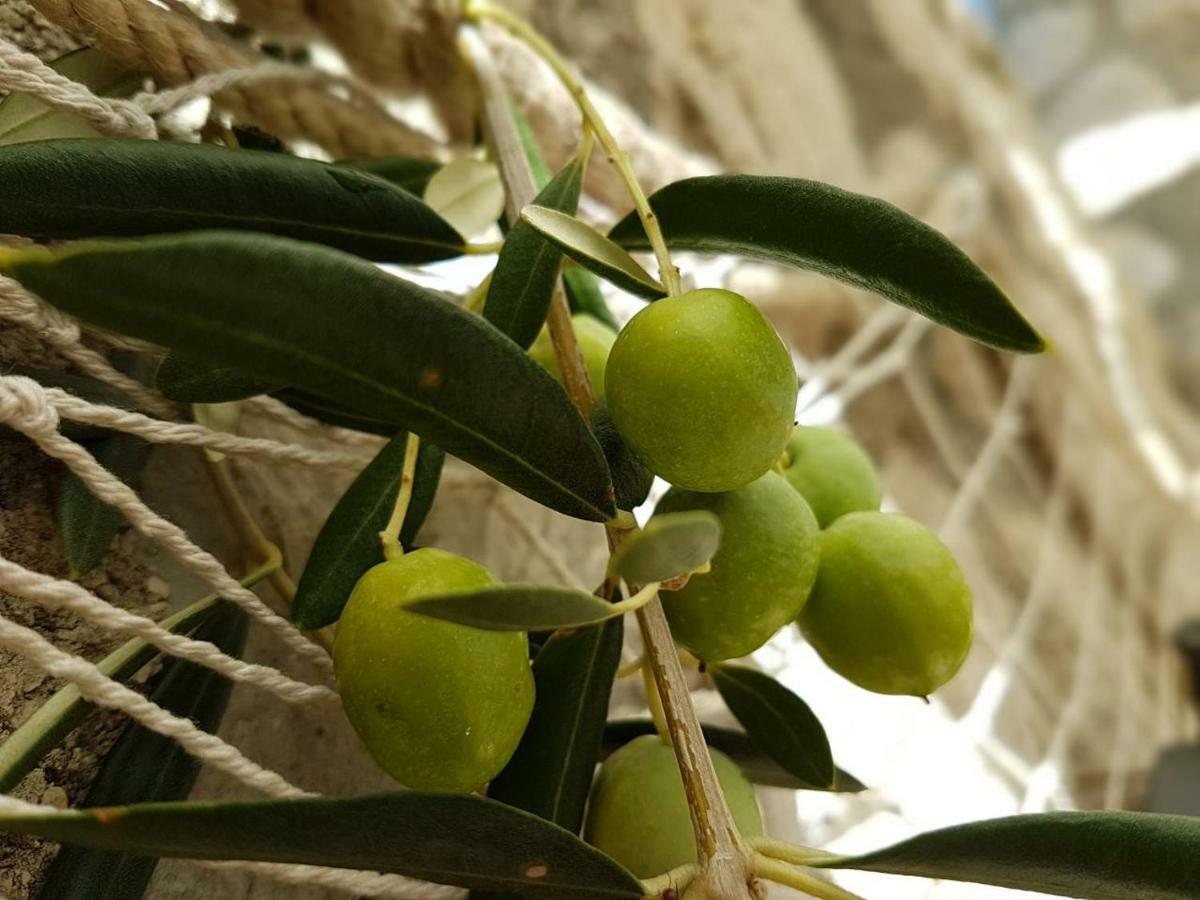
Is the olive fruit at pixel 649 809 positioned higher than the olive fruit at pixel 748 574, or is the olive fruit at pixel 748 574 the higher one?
the olive fruit at pixel 748 574

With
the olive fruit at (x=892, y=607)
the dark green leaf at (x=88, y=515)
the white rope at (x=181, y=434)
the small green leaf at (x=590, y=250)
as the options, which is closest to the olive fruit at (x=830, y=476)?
the olive fruit at (x=892, y=607)

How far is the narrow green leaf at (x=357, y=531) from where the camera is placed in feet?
1.45

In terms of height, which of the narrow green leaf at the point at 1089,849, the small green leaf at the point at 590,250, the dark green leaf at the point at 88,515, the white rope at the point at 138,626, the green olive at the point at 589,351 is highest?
the small green leaf at the point at 590,250

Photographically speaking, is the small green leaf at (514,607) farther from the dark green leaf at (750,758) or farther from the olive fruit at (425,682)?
the dark green leaf at (750,758)

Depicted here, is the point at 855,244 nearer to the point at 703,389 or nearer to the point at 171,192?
the point at 703,389

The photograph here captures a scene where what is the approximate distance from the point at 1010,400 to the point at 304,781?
113cm

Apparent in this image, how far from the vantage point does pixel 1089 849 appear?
1.18ft

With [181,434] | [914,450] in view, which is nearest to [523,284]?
[181,434]

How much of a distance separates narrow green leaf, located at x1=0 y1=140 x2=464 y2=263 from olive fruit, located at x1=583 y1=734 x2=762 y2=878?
0.96 feet

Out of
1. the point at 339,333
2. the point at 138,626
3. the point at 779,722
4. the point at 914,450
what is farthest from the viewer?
the point at 914,450

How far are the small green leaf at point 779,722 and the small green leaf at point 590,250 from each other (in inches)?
8.6

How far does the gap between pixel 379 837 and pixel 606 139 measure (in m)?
0.37

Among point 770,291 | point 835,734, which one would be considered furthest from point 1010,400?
point 835,734

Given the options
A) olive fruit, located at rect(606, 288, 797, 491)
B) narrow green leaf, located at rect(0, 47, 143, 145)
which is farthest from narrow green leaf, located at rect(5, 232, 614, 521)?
narrow green leaf, located at rect(0, 47, 143, 145)
